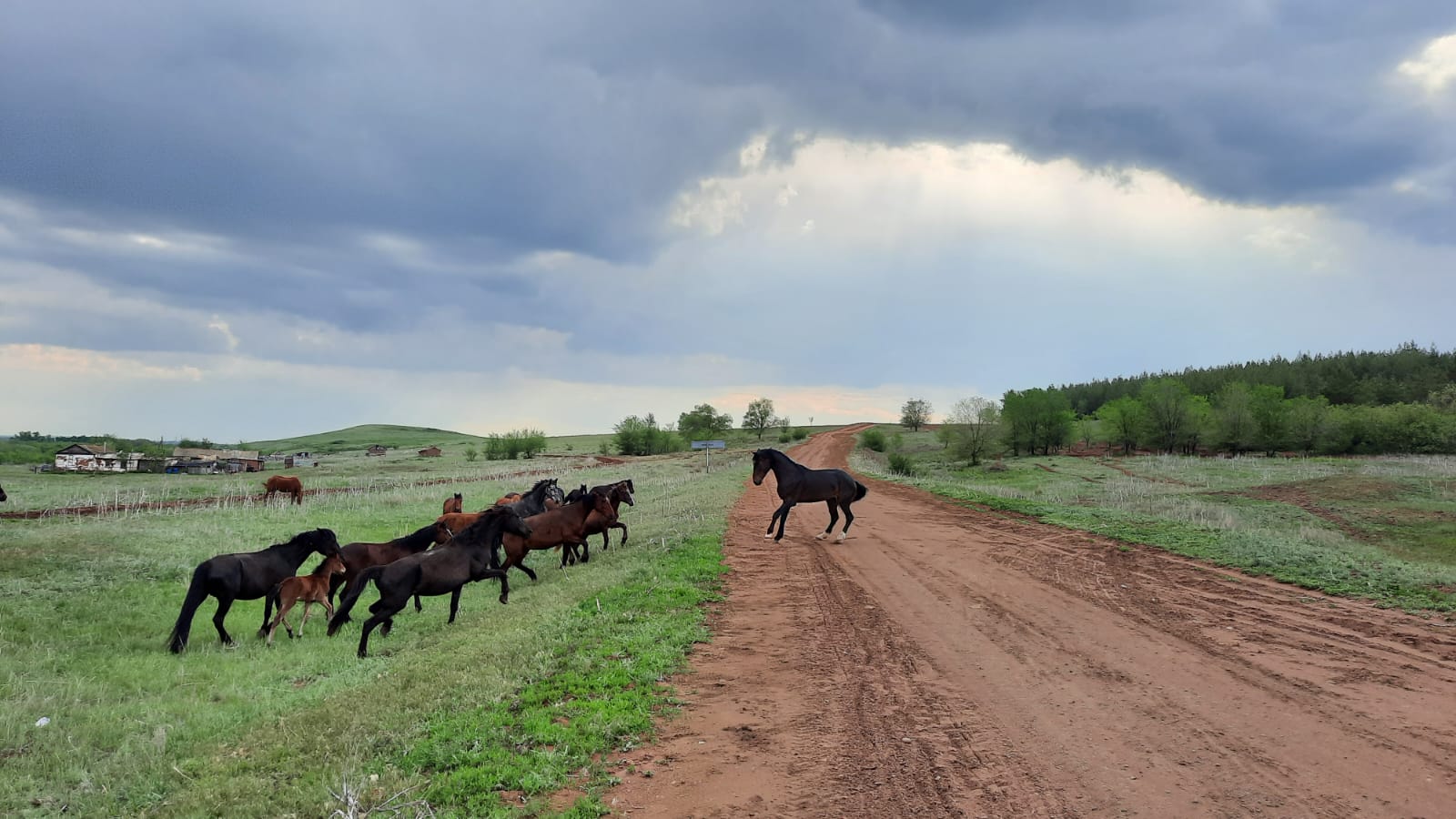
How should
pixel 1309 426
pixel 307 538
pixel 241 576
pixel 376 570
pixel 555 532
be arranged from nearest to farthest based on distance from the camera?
1. pixel 376 570
2. pixel 241 576
3. pixel 307 538
4. pixel 555 532
5. pixel 1309 426

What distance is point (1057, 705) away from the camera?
21.9 ft

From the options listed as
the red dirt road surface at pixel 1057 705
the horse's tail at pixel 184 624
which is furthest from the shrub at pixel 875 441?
the horse's tail at pixel 184 624

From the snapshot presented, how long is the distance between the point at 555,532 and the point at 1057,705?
417 inches

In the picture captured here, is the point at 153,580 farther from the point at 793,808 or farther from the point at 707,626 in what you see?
the point at 793,808

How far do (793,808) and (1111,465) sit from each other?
56329mm

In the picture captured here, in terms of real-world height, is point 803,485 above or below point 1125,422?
below

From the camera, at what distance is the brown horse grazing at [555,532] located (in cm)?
1387

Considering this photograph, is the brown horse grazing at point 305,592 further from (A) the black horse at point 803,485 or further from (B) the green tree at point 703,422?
(B) the green tree at point 703,422

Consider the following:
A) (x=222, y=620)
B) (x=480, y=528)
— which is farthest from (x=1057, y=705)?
(x=222, y=620)

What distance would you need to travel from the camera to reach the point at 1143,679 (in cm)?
731

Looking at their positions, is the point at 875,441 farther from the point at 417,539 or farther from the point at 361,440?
the point at 361,440

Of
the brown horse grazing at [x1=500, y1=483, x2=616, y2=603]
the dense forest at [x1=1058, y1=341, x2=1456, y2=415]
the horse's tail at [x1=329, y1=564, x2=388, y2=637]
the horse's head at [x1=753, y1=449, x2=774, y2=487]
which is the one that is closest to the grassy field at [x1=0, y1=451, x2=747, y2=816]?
the horse's tail at [x1=329, y1=564, x2=388, y2=637]

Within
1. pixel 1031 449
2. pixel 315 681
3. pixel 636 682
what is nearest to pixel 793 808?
pixel 636 682

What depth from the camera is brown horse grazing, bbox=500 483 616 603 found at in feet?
45.5
